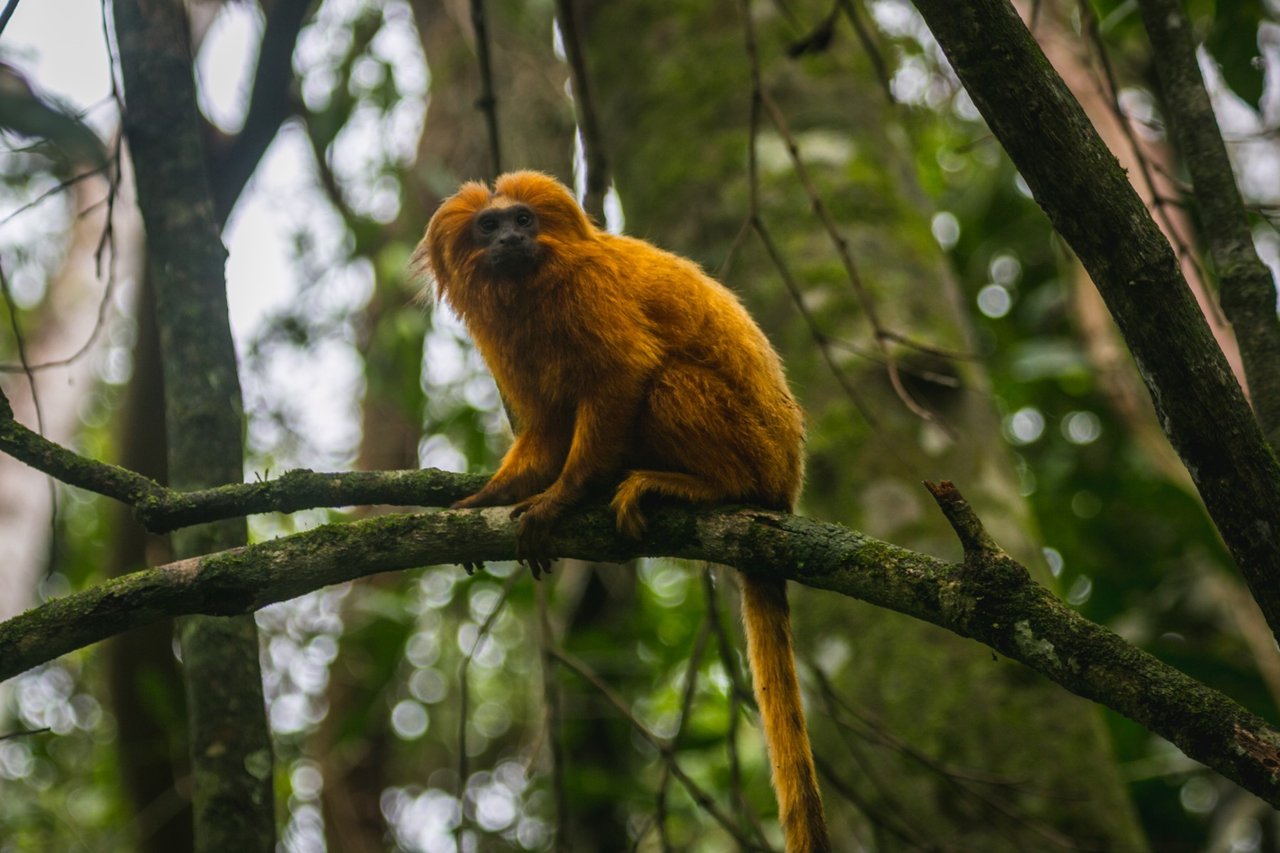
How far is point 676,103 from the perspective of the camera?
5281mm

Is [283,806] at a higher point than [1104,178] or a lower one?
lower

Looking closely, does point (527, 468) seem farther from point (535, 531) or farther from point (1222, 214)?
point (1222, 214)

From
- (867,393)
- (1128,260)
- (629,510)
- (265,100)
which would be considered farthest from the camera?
(867,393)

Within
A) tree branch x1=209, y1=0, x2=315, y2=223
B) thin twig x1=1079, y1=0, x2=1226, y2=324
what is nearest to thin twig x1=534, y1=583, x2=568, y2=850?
tree branch x1=209, y1=0, x2=315, y2=223

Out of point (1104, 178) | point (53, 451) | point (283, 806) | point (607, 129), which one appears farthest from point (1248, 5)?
point (283, 806)

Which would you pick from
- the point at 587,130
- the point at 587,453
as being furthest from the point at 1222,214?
the point at 587,130

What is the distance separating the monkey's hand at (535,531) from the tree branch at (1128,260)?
1478mm

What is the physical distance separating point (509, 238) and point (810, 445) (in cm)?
156

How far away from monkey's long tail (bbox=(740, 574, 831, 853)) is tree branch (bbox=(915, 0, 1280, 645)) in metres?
1.24

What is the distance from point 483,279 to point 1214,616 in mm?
4716

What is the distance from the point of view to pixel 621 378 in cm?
328

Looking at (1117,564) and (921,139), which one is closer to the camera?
(1117,564)

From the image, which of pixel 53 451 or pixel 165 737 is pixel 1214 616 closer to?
pixel 165 737

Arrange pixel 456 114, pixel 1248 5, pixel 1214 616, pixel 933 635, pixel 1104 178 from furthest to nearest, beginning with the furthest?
1. pixel 456 114
2. pixel 1214 616
3. pixel 933 635
4. pixel 1248 5
5. pixel 1104 178
